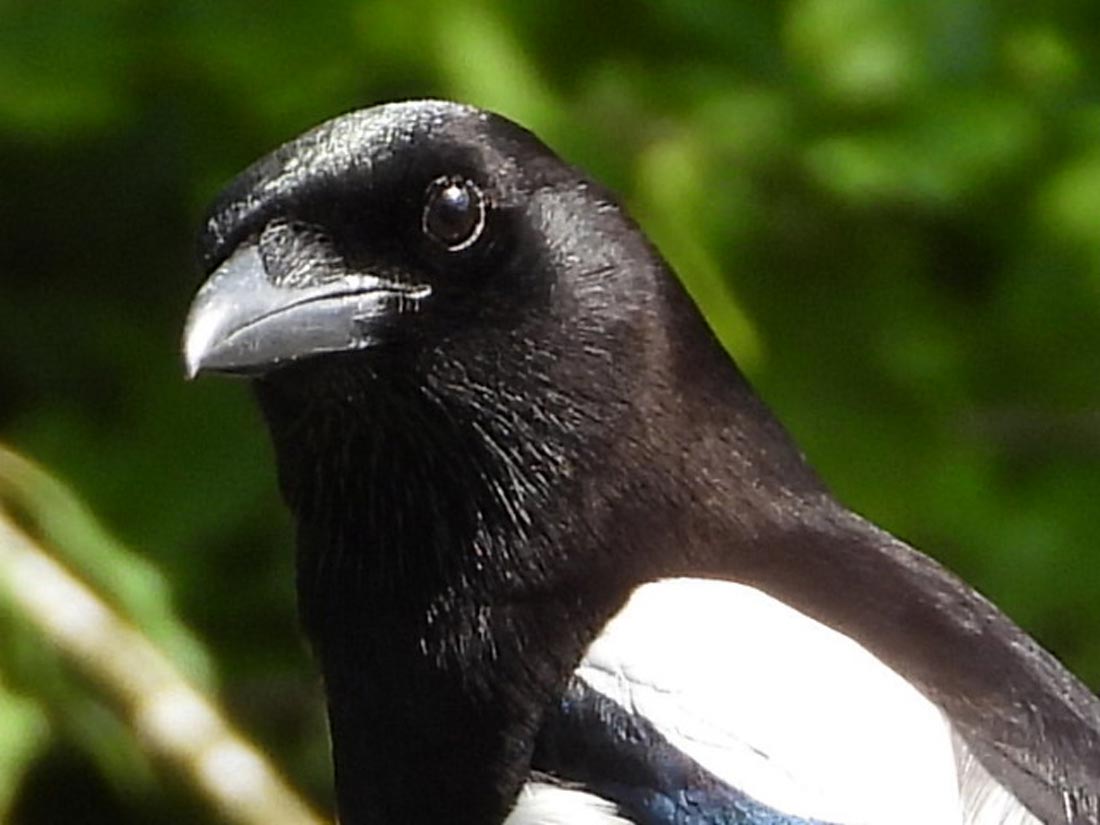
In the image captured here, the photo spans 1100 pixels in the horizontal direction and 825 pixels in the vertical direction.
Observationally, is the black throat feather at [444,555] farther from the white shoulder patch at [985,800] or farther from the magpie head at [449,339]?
the white shoulder patch at [985,800]

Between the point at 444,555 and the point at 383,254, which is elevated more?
the point at 383,254

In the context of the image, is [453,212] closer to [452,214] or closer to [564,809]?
[452,214]

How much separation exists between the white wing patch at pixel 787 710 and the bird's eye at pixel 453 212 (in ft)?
0.74

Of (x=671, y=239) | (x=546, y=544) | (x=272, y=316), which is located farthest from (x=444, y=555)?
(x=671, y=239)

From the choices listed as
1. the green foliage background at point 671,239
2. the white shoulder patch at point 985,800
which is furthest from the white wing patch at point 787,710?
the green foliage background at point 671,239

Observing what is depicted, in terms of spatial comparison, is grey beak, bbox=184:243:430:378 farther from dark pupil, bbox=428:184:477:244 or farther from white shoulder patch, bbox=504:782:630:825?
white shoulder patch, bbox=504:782:630:825

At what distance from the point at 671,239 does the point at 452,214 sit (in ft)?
2.38

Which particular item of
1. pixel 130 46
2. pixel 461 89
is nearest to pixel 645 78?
pixel 461 89

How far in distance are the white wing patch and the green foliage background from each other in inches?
25.5

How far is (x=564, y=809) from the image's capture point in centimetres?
158

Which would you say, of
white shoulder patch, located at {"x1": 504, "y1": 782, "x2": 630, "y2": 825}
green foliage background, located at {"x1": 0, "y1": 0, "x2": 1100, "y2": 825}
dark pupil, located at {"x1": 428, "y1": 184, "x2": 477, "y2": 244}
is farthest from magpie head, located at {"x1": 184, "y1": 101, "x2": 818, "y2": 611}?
green foliage background, located at {"x1": 0, "y1": 0, "x2": 1100, "y2": 825}

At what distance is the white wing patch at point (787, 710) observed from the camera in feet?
5.07

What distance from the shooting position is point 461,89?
90.4 inches

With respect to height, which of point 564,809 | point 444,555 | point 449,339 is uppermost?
point 449,339
